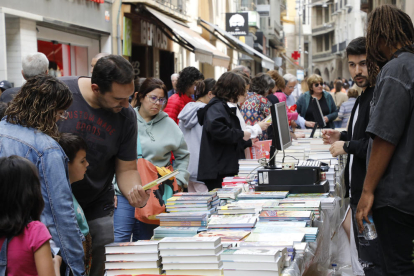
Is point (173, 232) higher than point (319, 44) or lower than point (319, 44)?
lower

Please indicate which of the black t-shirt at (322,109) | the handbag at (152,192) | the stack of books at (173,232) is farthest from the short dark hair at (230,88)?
the black t-shirt at (322,109)

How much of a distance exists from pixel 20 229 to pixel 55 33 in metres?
8.81

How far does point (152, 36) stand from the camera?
15.8 metres

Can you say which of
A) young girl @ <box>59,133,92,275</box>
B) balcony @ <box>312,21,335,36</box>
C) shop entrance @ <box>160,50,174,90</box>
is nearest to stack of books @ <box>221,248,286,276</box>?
young girl @ <box>59,133,92,275</box>

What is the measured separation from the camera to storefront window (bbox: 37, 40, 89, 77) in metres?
10.6

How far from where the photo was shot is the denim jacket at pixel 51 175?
2.81 meters

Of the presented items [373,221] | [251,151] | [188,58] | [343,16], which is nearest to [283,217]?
[373,221]

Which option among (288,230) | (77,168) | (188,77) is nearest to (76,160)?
(77,168)

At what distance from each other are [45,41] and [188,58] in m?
9.79

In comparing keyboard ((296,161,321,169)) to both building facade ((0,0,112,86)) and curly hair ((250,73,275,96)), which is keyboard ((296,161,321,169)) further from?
building facade ((0,0,112,86))

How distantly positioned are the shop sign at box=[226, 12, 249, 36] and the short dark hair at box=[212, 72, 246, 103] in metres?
18.9

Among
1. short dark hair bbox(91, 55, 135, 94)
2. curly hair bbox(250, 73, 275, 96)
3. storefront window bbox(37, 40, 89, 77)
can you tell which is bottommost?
short dark hair bbox(91, 55, 135, 94)

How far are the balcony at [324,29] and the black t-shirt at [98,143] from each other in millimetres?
71374

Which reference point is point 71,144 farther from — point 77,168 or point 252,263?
point 252,263
